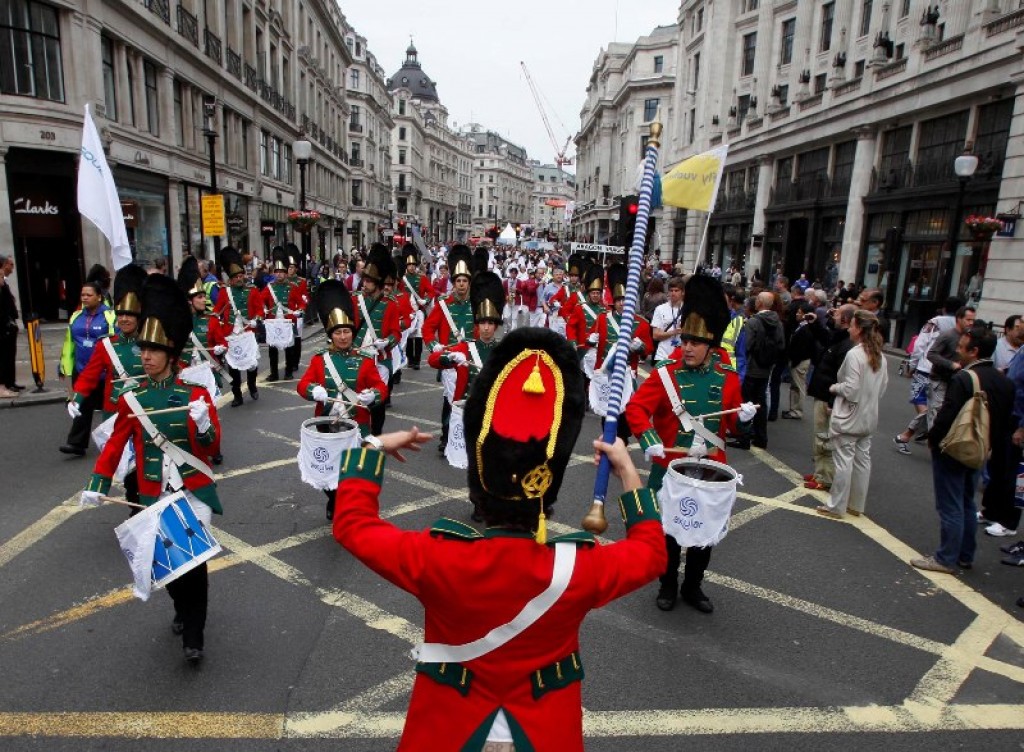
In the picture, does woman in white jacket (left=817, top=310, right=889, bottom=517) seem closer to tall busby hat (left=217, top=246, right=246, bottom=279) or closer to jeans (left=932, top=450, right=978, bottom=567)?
jeans (left=932, top=450, right=978, bottom=567)

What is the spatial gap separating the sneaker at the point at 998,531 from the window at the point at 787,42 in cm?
3272

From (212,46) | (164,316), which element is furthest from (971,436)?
(212,46)

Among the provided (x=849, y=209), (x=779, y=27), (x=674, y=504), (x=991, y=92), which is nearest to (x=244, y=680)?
(x=674, y=504)

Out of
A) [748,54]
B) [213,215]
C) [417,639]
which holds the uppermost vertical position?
[748,54]

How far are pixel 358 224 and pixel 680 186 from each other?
218 ft

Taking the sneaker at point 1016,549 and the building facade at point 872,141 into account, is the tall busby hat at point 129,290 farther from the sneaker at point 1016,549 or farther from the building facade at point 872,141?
the building facade at point 872,141

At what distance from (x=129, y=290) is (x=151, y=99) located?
18.5 meters

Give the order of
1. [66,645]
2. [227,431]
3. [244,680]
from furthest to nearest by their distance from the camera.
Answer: [227,431] → [66,645] → [244,680]

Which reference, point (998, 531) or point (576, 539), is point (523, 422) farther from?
point (998, 531)

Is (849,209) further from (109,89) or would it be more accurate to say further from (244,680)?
(244,680)

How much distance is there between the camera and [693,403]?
4973 mm

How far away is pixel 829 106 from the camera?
1064 inches

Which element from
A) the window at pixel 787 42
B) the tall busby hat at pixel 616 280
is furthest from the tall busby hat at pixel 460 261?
the window at pixel 787 42

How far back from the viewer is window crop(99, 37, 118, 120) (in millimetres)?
18531
